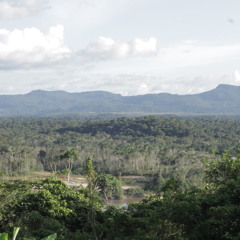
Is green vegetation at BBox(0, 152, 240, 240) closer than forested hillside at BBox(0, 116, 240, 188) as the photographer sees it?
Yes

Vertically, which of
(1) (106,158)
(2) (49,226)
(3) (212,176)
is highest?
(3) (212,176)

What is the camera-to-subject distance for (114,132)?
367 ft

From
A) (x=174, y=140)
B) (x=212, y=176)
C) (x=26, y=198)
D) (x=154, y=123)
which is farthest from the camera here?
(x=154, y=123)

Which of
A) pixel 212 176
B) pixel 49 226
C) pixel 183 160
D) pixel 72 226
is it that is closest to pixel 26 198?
pixel 72 226

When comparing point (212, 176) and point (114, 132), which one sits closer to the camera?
point (212, 176)

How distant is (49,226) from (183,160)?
49.5 metres

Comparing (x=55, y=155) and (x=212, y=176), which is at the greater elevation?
(x=212, y=176)

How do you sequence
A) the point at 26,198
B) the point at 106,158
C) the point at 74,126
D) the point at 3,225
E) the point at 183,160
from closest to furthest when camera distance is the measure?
the point at 3,225 → the point at 26,198 → the point at 183,160 → the point at 106,158 → the point at 74,126

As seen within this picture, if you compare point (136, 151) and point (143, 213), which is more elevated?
point (143, 213)

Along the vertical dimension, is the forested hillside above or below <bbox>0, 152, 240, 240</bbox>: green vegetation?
below

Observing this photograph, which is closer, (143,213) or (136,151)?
(143,213)

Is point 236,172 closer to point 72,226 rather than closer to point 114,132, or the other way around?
point 72,226

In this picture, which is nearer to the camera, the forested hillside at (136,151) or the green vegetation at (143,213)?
the green vegetation at (143,213)

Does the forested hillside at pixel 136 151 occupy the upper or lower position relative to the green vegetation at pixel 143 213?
lower
